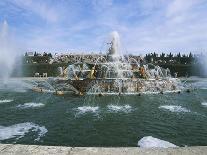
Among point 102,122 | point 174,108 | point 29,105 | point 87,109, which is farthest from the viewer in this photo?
point 29,105

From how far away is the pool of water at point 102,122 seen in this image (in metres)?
14.3

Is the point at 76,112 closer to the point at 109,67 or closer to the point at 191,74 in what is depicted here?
the point at 109,67

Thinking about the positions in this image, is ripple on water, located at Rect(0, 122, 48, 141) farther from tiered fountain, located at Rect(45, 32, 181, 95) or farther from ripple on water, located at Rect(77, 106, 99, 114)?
tiered fountain, located at Rect(45, 32, 181, 95)

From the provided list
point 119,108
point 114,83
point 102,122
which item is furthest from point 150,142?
point 114,83

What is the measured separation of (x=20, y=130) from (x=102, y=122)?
4220 mm

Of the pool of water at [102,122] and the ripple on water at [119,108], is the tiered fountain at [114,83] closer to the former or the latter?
the pool of water at [102,122]

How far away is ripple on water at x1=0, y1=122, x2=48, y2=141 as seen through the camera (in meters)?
14.8

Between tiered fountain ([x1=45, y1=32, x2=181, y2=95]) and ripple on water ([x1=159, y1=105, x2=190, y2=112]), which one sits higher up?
tiered fountain ([x1=45, y1=32, x2=181, y2=95])

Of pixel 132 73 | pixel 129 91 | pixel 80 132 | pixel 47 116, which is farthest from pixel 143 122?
pixel 132 73

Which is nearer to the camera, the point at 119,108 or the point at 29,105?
the point at 119,108

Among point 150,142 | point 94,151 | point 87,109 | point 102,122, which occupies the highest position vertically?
point 94,151

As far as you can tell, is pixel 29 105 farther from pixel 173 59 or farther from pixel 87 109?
pixel 173 59

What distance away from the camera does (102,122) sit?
57.4 ft

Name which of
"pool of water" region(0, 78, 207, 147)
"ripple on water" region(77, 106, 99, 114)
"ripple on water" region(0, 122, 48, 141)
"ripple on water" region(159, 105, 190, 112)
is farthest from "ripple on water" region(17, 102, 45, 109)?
"ripple on water" region(159, 105, 190, 112)
